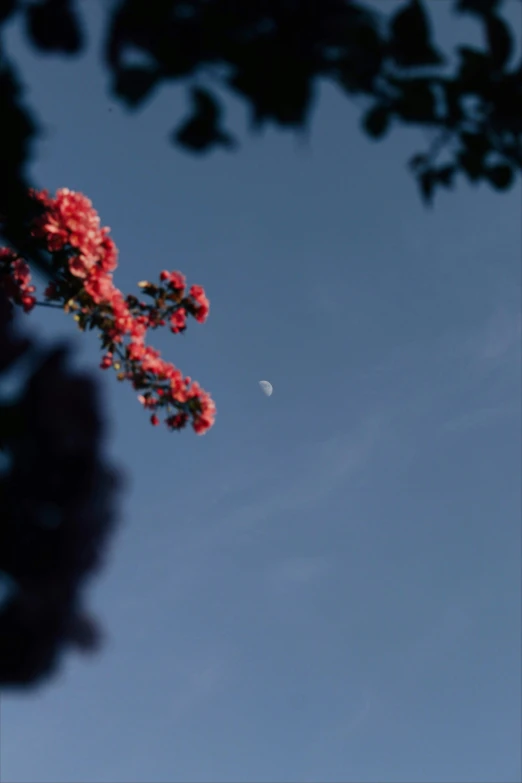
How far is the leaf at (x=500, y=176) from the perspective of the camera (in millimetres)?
2467

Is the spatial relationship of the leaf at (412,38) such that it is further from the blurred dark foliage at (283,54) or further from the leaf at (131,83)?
the leaf at (131,83)

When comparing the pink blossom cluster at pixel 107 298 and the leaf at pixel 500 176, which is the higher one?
the pink blossom cluster at pixel 107 298

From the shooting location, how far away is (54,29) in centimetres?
212

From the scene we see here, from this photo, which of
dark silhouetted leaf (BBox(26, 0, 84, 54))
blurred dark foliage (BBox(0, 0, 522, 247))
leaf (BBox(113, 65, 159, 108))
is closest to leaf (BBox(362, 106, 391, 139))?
blurred dark foliage (BBox(0, 0, 522, 247))

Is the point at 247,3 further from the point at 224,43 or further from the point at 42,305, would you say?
the point at 42,305

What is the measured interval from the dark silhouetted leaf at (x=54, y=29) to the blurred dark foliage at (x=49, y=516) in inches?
33.2

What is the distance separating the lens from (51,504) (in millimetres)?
2053

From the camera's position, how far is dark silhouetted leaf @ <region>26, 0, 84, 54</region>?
2.12 meters

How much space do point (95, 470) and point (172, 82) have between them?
3.64 ft

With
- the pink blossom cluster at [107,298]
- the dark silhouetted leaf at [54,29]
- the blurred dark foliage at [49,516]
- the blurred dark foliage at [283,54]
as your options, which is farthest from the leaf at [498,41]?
the pink blossom cluster at [107,298]

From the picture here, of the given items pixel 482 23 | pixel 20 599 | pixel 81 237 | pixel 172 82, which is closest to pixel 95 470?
pixel 20 599

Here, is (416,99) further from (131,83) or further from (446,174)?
(131,83)

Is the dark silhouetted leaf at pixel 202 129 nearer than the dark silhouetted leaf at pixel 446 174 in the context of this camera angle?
Yes

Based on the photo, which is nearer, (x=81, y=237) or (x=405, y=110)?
(x=405, y=110)
